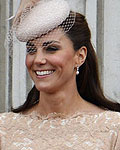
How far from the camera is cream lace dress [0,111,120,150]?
2754 mm

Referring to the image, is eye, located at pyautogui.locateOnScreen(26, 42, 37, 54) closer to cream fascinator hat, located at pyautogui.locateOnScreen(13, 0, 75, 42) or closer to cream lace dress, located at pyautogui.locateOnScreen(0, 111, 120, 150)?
cream fascinator hat, located at pyautogui.locateOnScreen(13, 0, 75, 42)

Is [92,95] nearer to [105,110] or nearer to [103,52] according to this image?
[105,110]

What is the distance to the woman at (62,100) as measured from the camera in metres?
2.69

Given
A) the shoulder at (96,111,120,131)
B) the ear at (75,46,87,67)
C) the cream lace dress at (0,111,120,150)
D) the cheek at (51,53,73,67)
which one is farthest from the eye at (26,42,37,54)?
the shoulder at (96,111,120,131)

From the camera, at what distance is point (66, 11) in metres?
2.75

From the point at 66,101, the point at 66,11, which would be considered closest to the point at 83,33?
the point at 66,11

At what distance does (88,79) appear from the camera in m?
2.96

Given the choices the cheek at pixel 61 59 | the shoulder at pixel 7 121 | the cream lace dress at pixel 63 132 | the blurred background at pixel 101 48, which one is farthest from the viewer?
the blurred background at pixel 101 48

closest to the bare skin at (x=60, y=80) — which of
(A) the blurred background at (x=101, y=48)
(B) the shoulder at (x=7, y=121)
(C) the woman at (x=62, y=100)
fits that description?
(C) the woman at (x=62, y=100)

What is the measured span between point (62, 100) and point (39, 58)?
255 millimetres

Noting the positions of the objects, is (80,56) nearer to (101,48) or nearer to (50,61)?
(50,61)

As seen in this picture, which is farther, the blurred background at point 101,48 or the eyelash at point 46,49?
the blurred background at point 101,48

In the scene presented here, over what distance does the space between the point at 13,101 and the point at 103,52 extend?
0.67m

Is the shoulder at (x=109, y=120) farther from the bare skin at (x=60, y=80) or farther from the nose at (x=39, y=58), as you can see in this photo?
the nose at (x=39, y=58)
